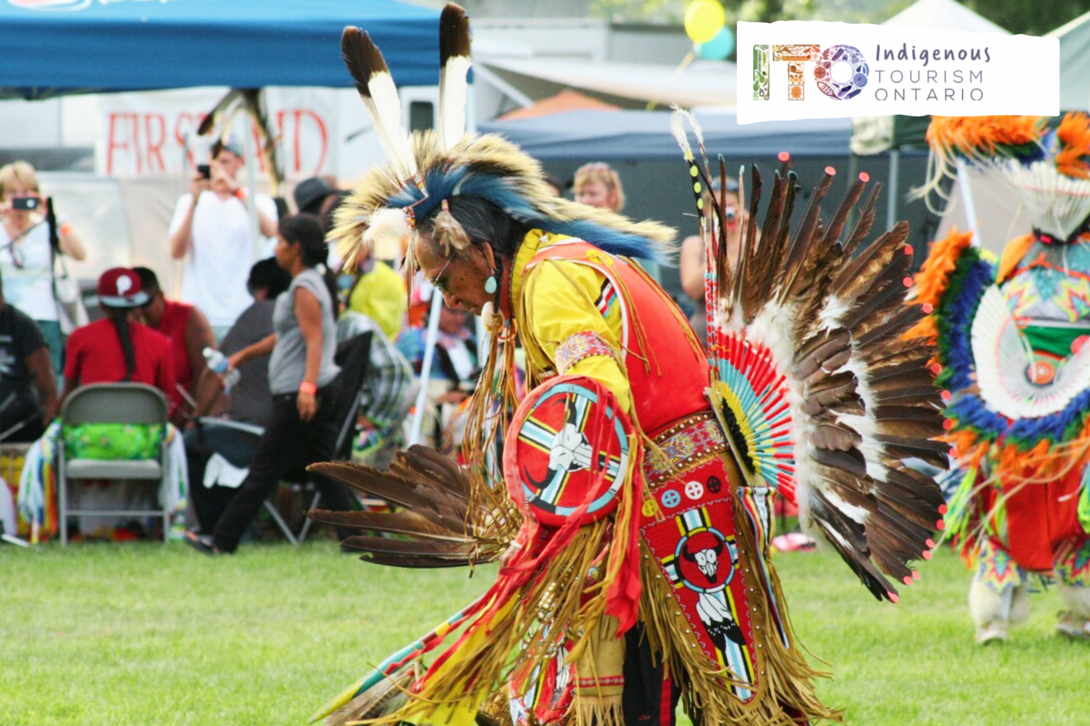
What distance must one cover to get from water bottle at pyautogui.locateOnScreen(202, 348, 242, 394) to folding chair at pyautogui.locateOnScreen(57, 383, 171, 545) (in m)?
0.31

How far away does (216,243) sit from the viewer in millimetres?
8570

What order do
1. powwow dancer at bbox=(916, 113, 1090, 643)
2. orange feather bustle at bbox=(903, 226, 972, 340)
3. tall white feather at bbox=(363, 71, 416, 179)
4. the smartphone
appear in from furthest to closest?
the smartphone, orange feather bustle at bbox=(903, 226, 972, 340), powwow dancer at bbox=(916, 113, 1090, 643), tall white feather at bbox=(363, 71, 416, 179)

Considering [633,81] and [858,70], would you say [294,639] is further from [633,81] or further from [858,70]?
[633,81]

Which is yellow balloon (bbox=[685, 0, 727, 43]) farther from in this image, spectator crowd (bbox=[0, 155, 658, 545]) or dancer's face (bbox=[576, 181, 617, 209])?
dancer's face (bbox=[576, 181, 617, 209])

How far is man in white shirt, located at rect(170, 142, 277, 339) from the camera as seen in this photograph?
858 cm

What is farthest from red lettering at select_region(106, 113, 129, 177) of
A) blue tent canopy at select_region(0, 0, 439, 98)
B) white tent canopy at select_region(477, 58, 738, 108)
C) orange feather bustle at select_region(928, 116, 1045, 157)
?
orange feather bustle at select_region(928, 116, 1045, 157)

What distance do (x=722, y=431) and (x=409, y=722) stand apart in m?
0.82

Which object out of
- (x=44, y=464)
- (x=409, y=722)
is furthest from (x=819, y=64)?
(x=44, y=464)

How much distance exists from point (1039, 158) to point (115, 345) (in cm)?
446

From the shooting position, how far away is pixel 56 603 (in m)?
5.87

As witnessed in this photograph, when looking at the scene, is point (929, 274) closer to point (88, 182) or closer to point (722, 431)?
point (722, 431)

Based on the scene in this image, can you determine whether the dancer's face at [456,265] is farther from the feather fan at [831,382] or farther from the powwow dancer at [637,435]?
the feather fan at [831,382]

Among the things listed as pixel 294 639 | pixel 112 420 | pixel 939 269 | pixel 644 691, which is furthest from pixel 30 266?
pixel 644 691

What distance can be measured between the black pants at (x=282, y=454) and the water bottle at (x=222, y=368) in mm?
423
